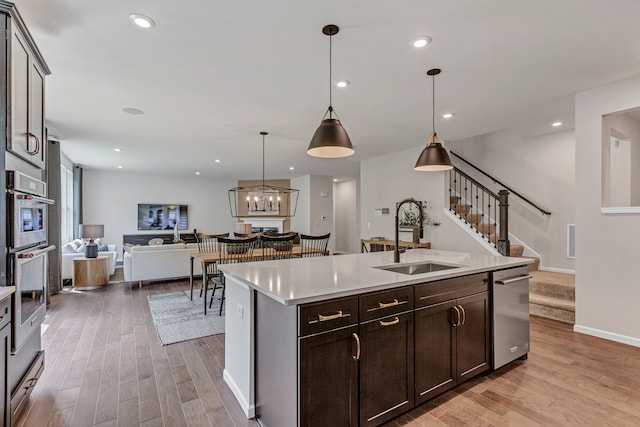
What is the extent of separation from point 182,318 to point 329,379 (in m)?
3.06

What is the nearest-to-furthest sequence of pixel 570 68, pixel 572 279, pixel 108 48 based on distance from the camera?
1. pixel 108 48
2. pixel 570 68
3. pixel 572 279

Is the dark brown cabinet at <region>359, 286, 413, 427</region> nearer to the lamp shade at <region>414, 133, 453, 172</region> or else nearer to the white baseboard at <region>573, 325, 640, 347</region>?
the lamp shade at <region>414, 133, 453, 172</region>

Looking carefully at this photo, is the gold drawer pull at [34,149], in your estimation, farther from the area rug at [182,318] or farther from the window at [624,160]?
the window at [624,160]

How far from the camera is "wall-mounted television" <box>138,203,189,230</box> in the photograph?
9.78 m

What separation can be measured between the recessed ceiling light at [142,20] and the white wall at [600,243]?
4.36 m

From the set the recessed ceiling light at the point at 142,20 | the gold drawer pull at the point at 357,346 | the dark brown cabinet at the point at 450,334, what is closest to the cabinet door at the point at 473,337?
the dark brown cabinet at the point at 450,334

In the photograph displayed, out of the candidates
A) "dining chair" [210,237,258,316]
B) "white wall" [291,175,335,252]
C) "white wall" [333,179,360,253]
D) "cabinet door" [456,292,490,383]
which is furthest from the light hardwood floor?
"white wall" [333,179,360,253]

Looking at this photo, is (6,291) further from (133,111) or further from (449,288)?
(133,111)

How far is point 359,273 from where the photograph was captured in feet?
7.23

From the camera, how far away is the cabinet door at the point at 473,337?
232 cm

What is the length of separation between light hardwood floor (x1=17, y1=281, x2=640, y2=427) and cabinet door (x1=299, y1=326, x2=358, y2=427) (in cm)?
49

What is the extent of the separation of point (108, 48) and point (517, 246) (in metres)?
6.36

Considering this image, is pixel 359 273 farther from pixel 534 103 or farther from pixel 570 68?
pixel 534 103

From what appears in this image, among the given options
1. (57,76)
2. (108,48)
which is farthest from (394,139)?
(57,76)
